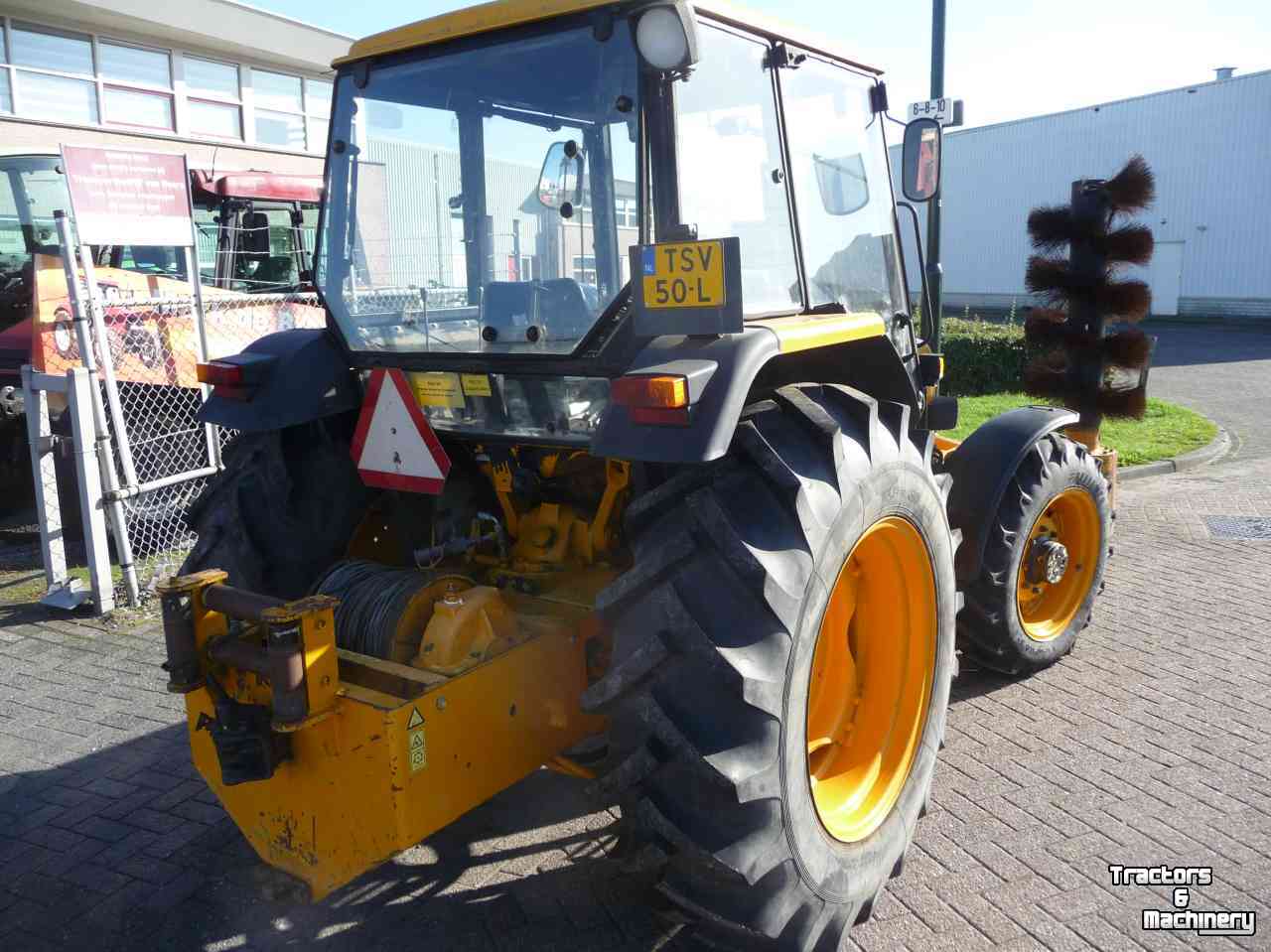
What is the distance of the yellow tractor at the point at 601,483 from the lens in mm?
2451

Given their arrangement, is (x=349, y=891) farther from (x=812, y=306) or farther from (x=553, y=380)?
(x=812, y=306)

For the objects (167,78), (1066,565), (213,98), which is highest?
(167,78)

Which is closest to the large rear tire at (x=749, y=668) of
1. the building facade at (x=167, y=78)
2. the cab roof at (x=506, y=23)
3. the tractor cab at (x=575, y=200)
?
the tractor cab at (x=575, y=200)

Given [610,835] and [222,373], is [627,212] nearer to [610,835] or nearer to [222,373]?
[222,373]

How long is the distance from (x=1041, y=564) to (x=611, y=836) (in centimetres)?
229

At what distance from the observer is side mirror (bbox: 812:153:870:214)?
3521 millimetres

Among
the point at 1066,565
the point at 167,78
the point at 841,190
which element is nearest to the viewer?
the point at 841,190

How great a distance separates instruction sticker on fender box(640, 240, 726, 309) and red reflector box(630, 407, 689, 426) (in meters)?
0.30

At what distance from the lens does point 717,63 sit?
9.79 ft

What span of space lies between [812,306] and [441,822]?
191 centimetres

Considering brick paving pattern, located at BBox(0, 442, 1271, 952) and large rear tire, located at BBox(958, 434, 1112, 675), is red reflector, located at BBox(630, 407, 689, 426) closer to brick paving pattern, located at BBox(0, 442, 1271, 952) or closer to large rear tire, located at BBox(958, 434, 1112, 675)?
brick paving pattern, located at BBox(0, 442, 1271, 952)

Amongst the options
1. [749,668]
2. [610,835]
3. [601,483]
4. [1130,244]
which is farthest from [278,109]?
[749,668]

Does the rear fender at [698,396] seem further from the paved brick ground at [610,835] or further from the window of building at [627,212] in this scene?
the paved brick ground at [610,835]

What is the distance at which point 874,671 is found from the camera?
3.31 m
